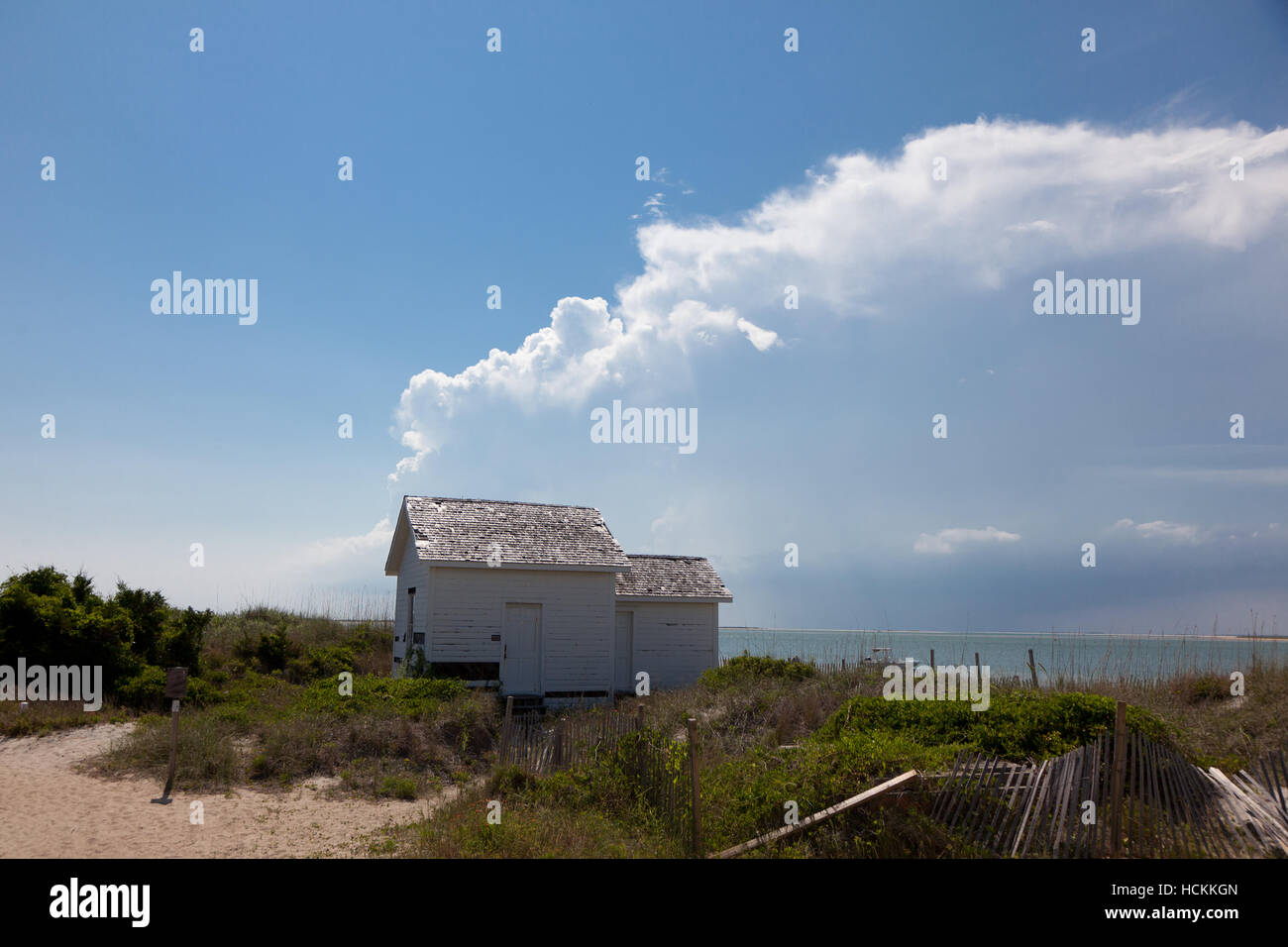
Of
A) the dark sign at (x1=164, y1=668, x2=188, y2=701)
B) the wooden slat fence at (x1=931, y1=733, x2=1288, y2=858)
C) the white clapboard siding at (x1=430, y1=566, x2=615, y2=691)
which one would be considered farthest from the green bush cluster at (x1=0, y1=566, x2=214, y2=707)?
the wooden slat fence at (x1=931, y1=733, x2=1288, y2=858)

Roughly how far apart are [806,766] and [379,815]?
23.0ft

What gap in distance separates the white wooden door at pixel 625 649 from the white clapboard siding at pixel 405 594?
20.3 ft

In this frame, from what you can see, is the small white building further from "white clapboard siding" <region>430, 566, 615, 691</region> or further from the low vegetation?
the low vegetation

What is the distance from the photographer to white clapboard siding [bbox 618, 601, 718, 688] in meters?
25.5

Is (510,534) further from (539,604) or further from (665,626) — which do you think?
(665,626)

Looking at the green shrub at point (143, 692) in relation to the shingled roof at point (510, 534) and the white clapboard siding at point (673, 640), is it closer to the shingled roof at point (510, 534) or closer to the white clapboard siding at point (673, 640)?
the shingled roof at point (510, 534)

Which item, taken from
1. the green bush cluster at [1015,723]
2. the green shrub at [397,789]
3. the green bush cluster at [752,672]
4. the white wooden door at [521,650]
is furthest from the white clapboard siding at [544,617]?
the green bush cluster at [1015,723]

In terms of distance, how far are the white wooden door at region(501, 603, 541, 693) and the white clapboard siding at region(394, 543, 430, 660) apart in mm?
2177

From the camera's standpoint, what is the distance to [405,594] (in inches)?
984

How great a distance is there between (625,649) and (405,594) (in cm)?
705

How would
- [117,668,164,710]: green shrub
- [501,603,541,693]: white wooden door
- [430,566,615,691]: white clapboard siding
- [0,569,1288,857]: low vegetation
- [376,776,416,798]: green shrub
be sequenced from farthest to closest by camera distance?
[501,603,541,693]: white wooden door < [430,566,615,691]: white clapboard siding < [117,668,164,710]: green shrub < [376,776,416,798]: green shrub < [0,569,1288,857]: low vegetation

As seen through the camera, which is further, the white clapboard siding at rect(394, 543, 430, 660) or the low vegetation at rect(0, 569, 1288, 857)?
the white clapboard siding at rect(394, 543, 430, 660)

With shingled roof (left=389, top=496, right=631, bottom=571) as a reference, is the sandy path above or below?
below
